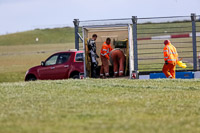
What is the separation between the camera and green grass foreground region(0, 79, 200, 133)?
29.7ft

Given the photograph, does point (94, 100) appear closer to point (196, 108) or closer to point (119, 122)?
point (196, 108)

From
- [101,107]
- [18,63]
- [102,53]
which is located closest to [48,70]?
[102,53]

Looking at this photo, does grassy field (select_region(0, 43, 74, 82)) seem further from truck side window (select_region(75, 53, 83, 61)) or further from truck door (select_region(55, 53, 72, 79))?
truck side window (select_region(75, 53, 83, 61))

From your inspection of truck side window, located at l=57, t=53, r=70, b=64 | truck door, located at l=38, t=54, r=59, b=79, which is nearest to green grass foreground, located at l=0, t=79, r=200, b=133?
truck side window, located at l=57, t=53, r=70, b=64

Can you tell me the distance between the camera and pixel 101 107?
11617 mm

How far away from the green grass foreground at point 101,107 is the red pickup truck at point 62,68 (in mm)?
5505

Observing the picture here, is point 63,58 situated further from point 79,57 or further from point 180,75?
point 180,75

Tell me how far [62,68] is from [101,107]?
12.0 meters

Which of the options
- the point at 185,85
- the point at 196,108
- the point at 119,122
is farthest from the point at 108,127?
the point at 185,85

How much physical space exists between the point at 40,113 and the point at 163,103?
10.2 feet

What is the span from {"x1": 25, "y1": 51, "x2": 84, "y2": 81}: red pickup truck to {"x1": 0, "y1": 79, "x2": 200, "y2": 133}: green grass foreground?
5.50 m

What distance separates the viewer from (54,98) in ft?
44.0

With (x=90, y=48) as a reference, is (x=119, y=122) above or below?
below

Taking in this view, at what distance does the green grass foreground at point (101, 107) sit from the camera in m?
9.05
